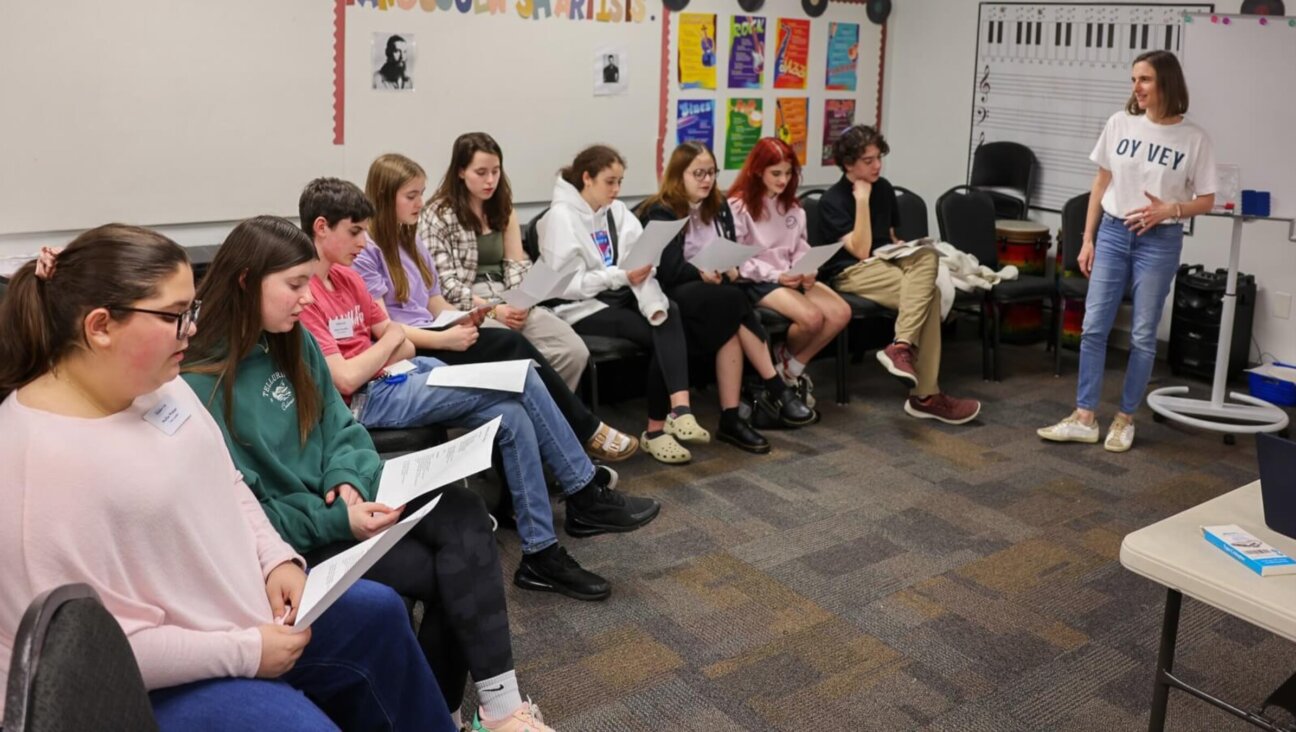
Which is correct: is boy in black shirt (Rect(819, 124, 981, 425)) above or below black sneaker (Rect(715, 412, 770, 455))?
above

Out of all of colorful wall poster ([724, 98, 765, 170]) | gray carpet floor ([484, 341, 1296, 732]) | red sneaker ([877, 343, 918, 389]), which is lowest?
gray carpet floor ([484, 341, 1296, 732])

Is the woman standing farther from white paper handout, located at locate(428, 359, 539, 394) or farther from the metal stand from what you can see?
white paper handout, located at locate(428, 359, 539, 394)

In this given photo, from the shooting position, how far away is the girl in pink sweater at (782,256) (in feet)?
14.9

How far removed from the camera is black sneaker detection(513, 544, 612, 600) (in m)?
3.03

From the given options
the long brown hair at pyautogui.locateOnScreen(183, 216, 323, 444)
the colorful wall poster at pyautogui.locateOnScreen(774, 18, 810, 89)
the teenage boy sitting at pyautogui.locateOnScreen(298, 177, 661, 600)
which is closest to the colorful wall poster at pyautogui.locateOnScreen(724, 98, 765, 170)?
the colorful wall poster at pyautogui.locateOnScreen(774, 18, 810, 89)

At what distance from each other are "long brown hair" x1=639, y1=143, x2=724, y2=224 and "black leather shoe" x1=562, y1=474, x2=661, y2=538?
4.30ft

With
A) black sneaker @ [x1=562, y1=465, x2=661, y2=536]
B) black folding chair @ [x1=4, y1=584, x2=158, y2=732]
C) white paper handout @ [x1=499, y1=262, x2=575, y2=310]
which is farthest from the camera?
white paper handout @ [x1=499, y1=262, x2=575, y2=310]

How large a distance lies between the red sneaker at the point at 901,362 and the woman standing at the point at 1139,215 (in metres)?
0.53

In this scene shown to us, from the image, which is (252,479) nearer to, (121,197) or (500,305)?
(500,305)

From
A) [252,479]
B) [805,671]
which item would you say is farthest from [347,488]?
[805,671]

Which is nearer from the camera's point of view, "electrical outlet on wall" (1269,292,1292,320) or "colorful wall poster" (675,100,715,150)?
"electrical outlet on wall" (1269,292,1292,320)

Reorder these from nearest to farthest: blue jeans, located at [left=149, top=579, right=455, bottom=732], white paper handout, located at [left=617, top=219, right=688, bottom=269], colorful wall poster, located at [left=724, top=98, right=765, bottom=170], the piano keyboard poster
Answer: blue jeans, located at [left=149, top=579, right=455, bottom=732], white paper handout, located at [left=617, top=219, right=688, bottom=269], the piano keyboard poster, colorful wall poster, located at [left=724, top=98, right=765, bottom=170]

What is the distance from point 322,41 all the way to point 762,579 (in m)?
2.50

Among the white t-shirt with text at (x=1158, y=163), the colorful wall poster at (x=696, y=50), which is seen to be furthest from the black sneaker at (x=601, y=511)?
the colorful wall poster at (x=696, y=50)
